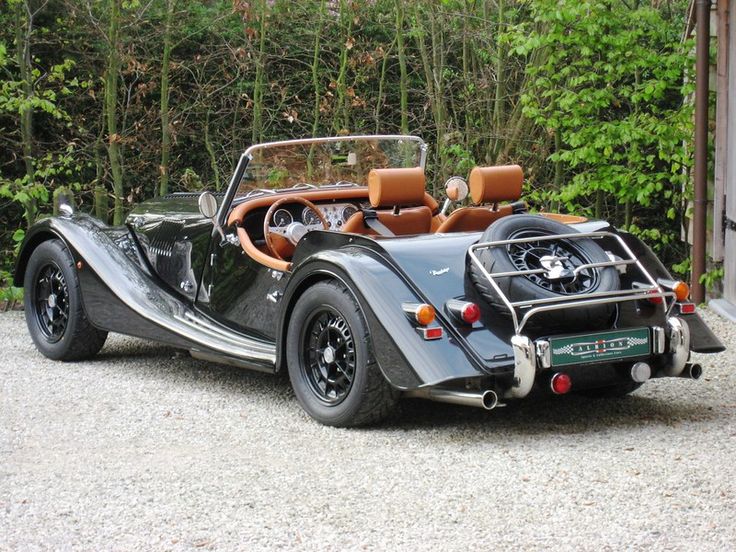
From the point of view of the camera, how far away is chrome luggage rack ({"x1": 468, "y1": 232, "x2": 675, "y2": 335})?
205 inches

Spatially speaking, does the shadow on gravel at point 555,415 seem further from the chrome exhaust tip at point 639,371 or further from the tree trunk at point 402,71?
the tree trunk at point 402,71

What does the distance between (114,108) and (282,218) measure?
5850mm

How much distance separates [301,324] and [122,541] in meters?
2.00

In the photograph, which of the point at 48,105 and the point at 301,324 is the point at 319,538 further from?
the point at 48,105

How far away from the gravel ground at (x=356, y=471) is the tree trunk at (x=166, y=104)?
19.3 feet

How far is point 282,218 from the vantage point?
6793 mm

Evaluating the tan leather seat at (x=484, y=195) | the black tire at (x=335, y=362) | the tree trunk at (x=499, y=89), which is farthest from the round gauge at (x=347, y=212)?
the tree trunk at (x=499, y=89)

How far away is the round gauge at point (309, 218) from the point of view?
6.82m

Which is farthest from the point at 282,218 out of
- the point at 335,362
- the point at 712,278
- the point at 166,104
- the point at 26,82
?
the point at 166,104

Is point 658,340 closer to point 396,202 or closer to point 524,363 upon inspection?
point 524,363

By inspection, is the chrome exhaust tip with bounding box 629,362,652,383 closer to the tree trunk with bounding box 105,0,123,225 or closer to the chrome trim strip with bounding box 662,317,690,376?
the chrome trim strip with bounding box 662,317,690,376

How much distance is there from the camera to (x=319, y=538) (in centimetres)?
397

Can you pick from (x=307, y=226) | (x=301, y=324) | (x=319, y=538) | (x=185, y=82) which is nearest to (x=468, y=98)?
(x=185, y=82)

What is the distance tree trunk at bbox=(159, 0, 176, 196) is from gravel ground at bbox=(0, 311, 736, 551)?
19.3 ft
